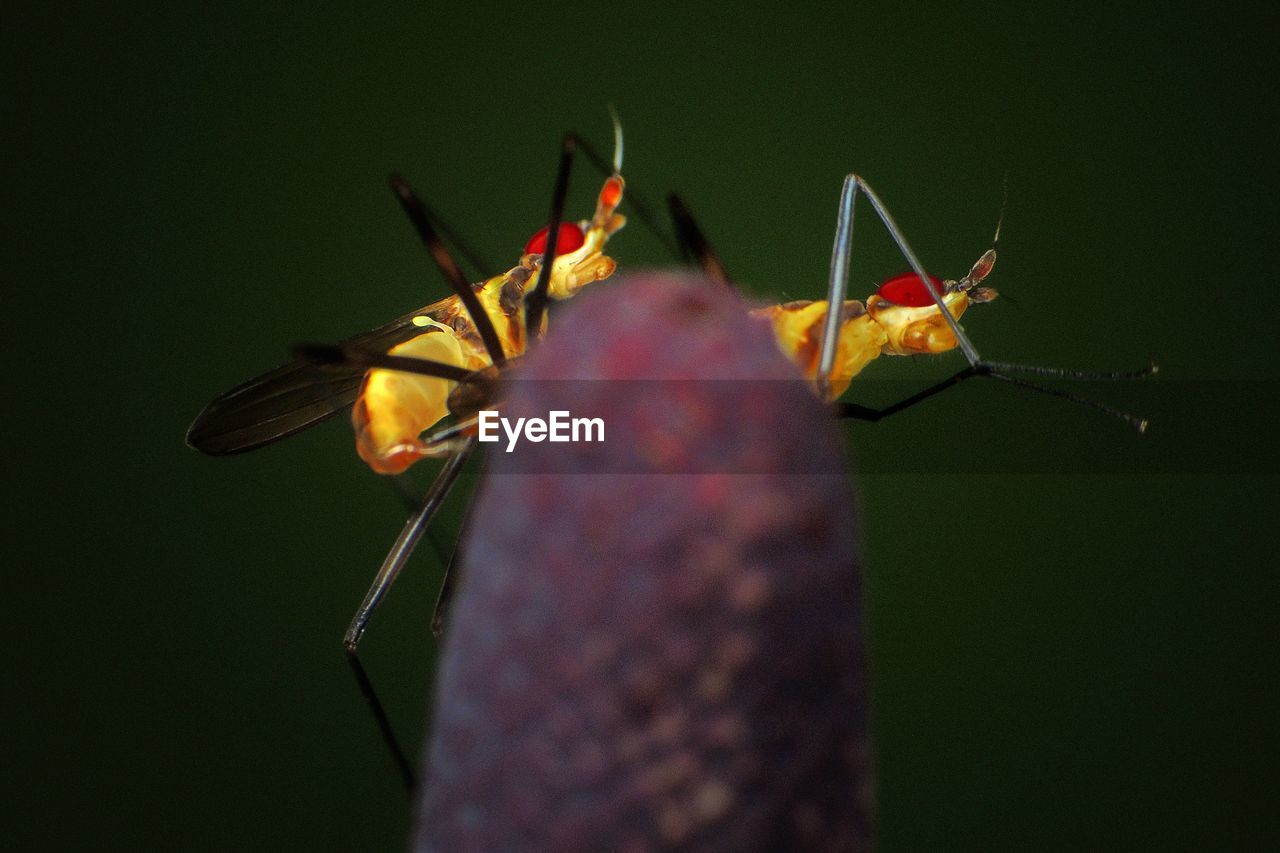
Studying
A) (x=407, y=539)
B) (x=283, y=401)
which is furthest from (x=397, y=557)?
(x=283, y=401)

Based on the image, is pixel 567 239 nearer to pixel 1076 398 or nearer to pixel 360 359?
pixel 360 359

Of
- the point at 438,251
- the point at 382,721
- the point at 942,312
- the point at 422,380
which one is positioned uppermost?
the point at 438,251

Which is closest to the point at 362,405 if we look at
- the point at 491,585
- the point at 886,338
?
the point at 886,338

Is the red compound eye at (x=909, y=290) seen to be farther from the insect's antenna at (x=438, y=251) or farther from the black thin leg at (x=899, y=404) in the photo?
the insect's antenna at (x=438, y=251)

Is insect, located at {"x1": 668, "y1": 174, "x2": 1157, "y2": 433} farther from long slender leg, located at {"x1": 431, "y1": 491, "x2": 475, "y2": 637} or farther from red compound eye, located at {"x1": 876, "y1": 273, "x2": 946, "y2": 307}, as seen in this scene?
long slender leg, located at {"x1": 431, "y1": 491, "x2": 475, "y2": 637}

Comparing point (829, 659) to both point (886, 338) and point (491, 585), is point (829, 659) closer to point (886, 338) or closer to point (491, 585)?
point (491, 585)

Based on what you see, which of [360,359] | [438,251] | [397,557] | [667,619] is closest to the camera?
[667,619]
